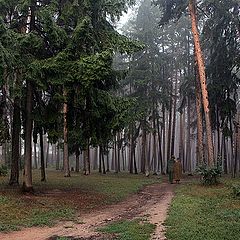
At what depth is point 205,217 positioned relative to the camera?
10555 millimetres

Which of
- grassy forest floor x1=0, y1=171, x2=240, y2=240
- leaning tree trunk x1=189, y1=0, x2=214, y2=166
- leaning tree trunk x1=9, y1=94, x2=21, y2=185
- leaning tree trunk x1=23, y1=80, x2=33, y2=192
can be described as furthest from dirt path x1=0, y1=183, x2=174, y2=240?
leaning tree trunk x1=9, y1=94, x2=21, y2=185

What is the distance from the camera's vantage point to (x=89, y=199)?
49.3 ft

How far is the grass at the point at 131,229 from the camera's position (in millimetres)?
8141

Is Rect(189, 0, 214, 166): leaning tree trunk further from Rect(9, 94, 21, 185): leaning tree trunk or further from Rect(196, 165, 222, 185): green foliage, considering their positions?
Rect(9, 94, 21, 185): leaning tree trunk

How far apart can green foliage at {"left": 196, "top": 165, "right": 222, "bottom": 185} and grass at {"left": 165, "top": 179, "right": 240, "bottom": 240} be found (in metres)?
2.06

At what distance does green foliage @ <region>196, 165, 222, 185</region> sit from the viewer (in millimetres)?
18391

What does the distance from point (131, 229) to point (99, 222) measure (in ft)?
5.59

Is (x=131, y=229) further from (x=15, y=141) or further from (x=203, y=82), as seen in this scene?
(x=203, y=82)

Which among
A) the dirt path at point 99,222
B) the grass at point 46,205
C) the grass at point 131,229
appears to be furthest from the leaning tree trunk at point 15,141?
the grass at point 131,229

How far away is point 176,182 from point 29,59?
1413 cm

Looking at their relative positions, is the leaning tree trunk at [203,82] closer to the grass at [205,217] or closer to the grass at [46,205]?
the grass at [205,217]

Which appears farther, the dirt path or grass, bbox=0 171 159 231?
grass, bbox=0 171 159 231

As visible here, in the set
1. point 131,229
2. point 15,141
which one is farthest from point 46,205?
point 15,141

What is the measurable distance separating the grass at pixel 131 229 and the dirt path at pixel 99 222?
0.20 meters
